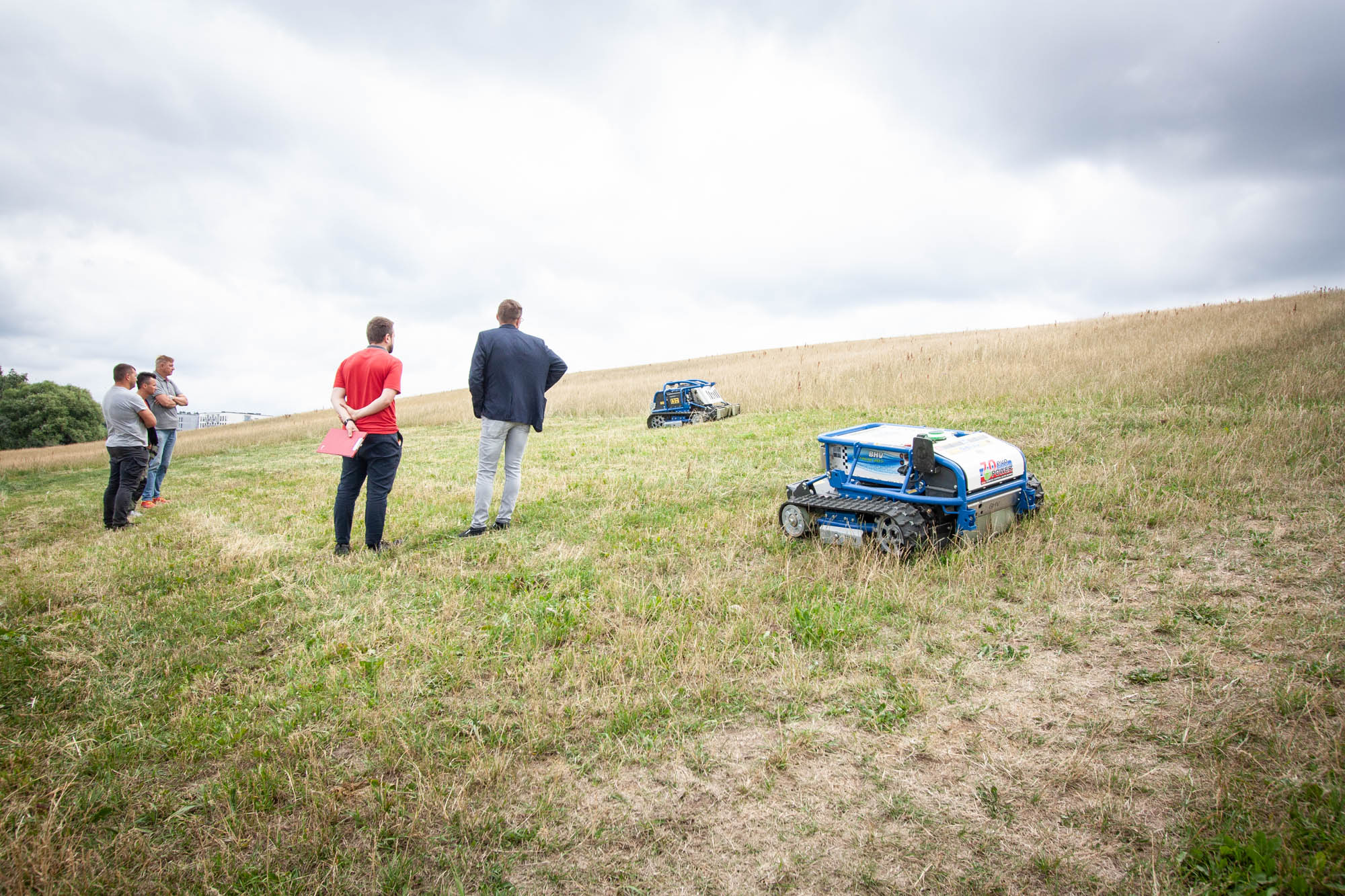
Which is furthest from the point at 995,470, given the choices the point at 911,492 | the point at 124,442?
the point at 124,442

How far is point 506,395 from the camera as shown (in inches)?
266

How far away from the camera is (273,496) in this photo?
10.5 m

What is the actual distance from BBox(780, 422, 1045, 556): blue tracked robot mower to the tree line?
64.9m

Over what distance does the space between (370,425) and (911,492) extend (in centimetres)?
497

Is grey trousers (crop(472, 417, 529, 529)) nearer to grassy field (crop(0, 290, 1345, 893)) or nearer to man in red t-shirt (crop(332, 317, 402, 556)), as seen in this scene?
grassy field (crop(0, 290, 1345, 893))

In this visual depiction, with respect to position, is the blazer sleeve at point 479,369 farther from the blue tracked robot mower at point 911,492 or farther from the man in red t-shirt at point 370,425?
the blue tracked robot mower at point 911,492

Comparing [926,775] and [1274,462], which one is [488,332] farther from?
[1274,462]

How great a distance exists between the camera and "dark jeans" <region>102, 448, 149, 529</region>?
8.46 meters

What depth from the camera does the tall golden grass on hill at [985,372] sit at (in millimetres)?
13656

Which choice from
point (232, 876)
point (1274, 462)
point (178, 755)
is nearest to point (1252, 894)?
point (232, 876)

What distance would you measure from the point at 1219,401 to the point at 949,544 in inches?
326

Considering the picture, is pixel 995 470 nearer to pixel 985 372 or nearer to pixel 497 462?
pixel 497 462

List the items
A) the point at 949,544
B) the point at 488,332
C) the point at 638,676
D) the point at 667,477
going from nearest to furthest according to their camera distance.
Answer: the point at 638,676 < the point at 949,544 < the point at 488,332 < the point at 667,477

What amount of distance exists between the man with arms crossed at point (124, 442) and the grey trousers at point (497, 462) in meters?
4.96
